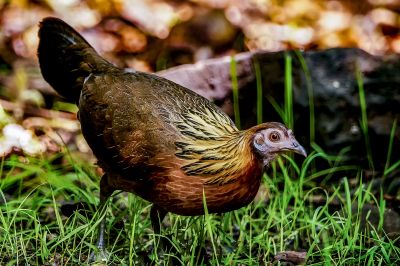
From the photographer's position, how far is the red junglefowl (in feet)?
12.9

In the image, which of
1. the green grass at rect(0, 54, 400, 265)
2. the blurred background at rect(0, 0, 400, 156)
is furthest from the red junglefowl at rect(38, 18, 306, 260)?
the blurred background at rect(0, 0, 400, 156)

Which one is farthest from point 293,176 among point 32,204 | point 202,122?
point 32,204

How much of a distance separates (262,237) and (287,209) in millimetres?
637

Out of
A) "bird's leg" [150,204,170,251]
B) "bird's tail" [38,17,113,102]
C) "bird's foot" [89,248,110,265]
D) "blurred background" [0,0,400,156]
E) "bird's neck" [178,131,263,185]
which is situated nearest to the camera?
"bird's neck" [178,131,263,185]

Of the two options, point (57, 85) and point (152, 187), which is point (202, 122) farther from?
point (57, 85)

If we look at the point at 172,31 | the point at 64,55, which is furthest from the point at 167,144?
the point at 172,31

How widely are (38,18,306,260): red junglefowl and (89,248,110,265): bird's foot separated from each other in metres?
0.09

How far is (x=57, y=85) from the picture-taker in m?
5.08

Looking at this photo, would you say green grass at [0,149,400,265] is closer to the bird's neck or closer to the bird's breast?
the bird's breast

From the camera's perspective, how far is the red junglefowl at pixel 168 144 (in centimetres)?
395

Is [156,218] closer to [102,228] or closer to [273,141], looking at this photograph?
[102,228]

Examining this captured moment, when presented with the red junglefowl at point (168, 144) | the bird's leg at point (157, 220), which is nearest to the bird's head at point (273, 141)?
the red junglefowl at point (168, 144)

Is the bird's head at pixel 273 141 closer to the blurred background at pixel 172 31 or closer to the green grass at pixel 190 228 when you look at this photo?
the green grass at pixel 190 228

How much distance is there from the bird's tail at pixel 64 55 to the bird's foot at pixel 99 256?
1.20m
